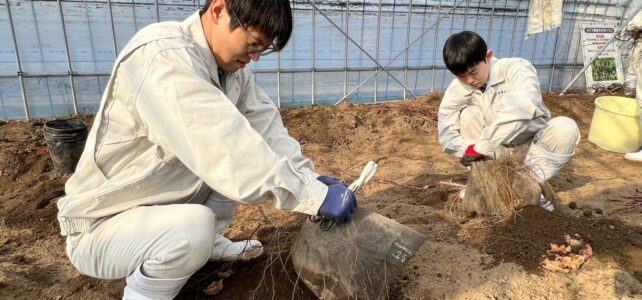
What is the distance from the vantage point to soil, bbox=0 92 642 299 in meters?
2.06

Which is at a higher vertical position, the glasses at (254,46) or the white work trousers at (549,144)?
the glasses at (254,46)

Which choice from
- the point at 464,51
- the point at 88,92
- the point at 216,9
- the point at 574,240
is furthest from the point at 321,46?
the point at 216,9

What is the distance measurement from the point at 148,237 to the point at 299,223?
1102 mm

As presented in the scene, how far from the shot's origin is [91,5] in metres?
5.55

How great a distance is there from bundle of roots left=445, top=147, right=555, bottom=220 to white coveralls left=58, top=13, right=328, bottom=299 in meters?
1.51

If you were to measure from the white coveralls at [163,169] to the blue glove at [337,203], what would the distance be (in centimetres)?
5

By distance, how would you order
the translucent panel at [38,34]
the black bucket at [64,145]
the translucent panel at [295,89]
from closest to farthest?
the black bucket at [64,145]
the translucent panel at [38,34]
the translucent panel at [295,89]

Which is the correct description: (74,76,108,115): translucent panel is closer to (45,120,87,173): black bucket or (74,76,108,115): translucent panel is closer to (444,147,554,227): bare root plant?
(45,120,87,173): black bucket

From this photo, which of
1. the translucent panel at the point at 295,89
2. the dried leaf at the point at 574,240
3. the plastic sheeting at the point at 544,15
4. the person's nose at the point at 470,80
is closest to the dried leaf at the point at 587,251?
the dried leaf at the point at 574,240

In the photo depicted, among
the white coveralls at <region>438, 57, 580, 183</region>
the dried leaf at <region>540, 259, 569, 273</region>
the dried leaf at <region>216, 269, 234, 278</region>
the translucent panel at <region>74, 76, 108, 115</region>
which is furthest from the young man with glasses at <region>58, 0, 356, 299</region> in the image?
the translucent panel at <region>74, 76, 108, 115</region>

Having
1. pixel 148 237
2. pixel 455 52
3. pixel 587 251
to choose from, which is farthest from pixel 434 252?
pixel 148 237

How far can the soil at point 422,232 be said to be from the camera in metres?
2.06

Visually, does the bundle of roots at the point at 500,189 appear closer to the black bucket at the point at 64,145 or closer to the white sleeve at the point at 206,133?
the white sleeve at the point at 206,133

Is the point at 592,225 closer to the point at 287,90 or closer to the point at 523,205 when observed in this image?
the point at 523,205
